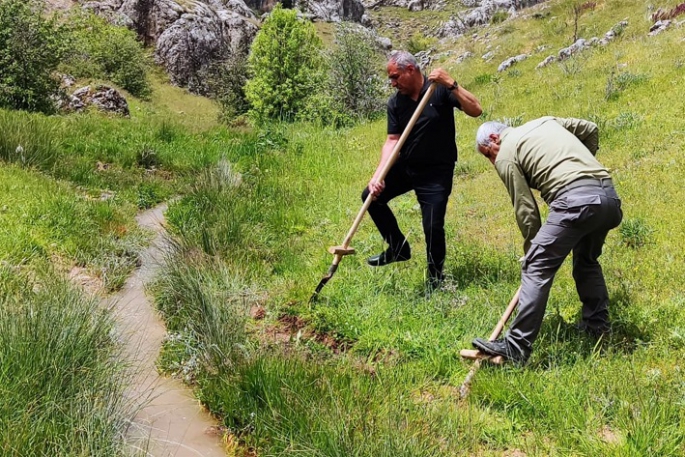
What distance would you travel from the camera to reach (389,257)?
588cm

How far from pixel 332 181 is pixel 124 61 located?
38.3 metres

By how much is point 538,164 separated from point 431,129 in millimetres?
1394

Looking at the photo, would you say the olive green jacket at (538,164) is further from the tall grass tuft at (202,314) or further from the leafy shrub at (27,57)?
the leafy shrub at (27,57)

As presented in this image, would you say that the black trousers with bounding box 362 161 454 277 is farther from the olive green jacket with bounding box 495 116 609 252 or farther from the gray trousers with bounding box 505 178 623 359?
the gray trousers with bounding box 505 178 623 359

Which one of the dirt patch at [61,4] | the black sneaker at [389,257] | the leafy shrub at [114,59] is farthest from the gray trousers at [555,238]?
the dirt patch at [61,4]

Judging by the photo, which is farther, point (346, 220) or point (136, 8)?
point (136, 8)

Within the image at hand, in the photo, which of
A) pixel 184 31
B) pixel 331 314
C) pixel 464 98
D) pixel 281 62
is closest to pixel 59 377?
pixel 331 314

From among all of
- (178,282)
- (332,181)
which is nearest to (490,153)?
(178,282)

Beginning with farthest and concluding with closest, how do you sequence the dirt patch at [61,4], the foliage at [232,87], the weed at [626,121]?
the dirt patch at [61,4], the foliage at [232,87], the weed at [626,121]

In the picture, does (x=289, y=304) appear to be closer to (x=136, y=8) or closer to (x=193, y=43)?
(x=193, y=43)

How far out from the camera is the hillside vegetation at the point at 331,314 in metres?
Answer: 3.28

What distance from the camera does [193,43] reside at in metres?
57.0

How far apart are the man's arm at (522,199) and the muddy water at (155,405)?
2825 mm

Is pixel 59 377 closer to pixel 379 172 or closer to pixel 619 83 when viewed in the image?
pixel 379 172
